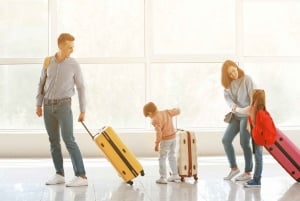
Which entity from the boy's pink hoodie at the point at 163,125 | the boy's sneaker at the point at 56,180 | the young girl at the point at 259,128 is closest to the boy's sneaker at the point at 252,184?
the young girl at the point at 259,128

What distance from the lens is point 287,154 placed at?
5.53 meters

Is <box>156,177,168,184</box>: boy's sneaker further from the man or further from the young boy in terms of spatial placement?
the man

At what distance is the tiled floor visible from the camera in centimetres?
468

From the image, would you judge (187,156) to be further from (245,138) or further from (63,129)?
(63,129)

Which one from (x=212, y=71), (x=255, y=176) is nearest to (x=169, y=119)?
(x=255, y=176)

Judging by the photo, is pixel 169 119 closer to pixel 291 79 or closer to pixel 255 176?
pixel 255 176

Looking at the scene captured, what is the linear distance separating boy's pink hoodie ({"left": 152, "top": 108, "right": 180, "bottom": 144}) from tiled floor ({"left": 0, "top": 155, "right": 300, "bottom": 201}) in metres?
0.46

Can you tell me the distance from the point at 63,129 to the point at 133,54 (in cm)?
321

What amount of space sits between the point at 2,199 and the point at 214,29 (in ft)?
15.5

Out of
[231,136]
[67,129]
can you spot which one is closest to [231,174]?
[231,136]

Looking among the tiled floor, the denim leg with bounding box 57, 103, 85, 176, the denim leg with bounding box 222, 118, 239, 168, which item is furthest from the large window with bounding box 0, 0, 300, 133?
the denim leg with bounding box 57, 103, 85, 176

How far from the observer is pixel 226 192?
4.90 meters

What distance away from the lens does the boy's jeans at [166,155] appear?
5531 millimetres

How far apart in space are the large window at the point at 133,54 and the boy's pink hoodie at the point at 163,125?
2729 mm
